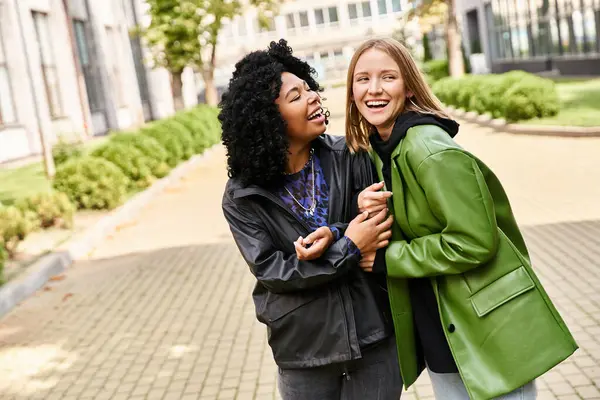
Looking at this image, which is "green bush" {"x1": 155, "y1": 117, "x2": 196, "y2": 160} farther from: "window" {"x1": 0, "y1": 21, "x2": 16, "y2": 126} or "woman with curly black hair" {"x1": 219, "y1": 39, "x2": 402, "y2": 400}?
"woman with curly black hair" {"x1": 219, "y1": 39, "x2": 402, "y2": 400}

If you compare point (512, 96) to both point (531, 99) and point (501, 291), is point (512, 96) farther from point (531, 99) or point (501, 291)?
point (501, 291)

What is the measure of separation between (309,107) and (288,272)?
526 mm

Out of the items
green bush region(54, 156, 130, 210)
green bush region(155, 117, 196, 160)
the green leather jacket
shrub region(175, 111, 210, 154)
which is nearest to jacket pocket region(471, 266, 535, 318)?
the green leather jacket

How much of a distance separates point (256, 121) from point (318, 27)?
81360 mm

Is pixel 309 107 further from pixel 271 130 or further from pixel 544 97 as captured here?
pixel 544 97

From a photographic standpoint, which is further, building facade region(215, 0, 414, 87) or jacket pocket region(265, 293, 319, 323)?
building facade region(215, 0, 414, 87)

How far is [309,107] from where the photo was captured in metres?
2.57

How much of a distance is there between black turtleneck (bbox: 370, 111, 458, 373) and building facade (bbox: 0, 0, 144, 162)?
49.8ft

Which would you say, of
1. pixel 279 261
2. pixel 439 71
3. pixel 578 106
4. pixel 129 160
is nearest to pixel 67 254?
pixel 129 160

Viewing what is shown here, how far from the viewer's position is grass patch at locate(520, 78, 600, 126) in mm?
16734

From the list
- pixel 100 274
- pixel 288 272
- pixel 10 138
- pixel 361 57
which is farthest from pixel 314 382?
pixel 10 138

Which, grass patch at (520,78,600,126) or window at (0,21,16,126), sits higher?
window at (0,21,16,126)

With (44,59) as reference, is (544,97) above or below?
below

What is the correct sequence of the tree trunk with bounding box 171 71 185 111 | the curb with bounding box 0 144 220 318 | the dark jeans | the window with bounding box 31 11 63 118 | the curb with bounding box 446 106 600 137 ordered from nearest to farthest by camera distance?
the dark jeans → the curb with bounding box 0 144 220 318 → the curb with bounding box 446 106 600 137 → the window with bounding box 31 11 63 118 → the tree trunk with bounding box 171 71 185 111
